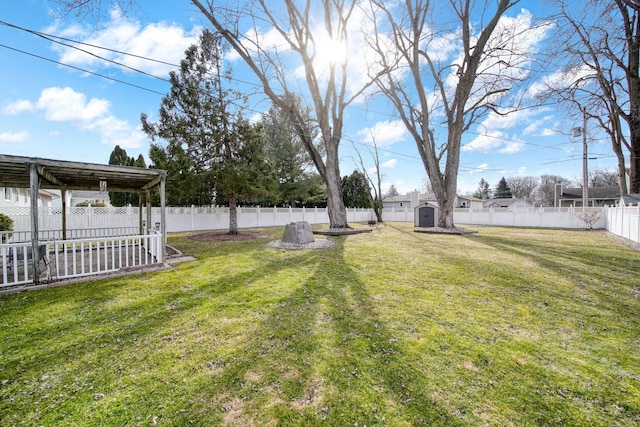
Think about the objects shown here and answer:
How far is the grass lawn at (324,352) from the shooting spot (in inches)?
72.7

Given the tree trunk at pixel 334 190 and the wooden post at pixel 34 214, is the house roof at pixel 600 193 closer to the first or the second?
the tree trunk at pixel 334 190

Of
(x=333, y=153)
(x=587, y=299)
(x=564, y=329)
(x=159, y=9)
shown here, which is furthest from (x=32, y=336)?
(x=333, y=153)

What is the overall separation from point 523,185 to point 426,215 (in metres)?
51.3

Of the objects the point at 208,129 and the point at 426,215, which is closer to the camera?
the point at 208,129

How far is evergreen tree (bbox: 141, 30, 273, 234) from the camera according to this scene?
11.5 metres

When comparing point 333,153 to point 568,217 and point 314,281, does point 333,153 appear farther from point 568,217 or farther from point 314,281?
point 568,217

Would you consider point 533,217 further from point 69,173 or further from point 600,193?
point 69,173

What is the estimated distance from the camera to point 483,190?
57.7 meters

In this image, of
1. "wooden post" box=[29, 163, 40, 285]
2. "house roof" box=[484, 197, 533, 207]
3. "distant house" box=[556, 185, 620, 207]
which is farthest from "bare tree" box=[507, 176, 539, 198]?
"wooden post" box=[29, 163, 40, 285]

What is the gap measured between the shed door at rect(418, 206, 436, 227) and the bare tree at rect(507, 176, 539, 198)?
4928cm

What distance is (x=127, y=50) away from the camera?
7.11 meters

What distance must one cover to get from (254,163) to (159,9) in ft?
20.0

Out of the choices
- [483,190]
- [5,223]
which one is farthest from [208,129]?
[483,190]

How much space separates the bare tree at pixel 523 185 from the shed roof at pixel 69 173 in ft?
211
